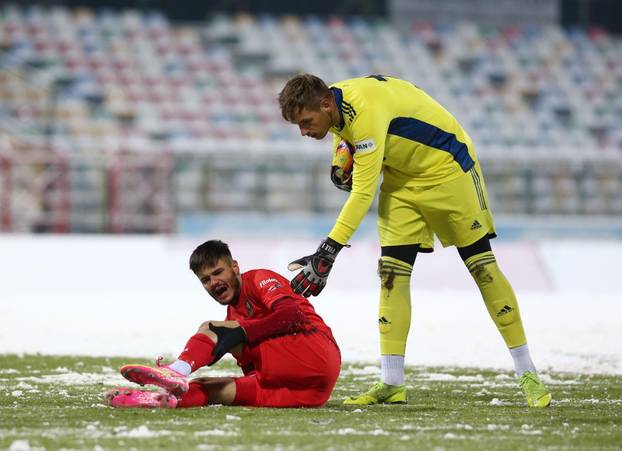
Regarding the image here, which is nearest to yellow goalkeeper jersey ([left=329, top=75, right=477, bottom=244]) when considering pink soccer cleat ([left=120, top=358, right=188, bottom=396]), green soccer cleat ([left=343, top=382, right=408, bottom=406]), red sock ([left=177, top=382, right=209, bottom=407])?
green soccer cleat ([left=343, top=382, right=408, bottom=406])

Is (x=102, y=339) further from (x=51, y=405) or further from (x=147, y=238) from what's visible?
(x=147, y=238)

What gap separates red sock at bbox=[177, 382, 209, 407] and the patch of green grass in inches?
2.6

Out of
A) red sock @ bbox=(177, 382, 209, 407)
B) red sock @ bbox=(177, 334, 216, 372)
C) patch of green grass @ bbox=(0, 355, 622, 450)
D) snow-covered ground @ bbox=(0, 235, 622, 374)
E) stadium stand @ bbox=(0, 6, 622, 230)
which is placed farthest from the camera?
stadium stand @ bbox=(0, 6, 622, 230)

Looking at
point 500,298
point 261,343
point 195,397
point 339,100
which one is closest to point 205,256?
point 261,343

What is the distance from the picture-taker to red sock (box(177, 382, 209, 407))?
4730 mm

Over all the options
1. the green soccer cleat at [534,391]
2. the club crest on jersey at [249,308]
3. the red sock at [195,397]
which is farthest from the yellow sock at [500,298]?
the red sock at [195,397]

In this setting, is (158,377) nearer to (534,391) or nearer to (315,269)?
(315,269)

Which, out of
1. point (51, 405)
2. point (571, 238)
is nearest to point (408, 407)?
point (51, 405)

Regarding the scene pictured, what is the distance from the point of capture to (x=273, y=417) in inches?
176

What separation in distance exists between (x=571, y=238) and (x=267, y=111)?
19.6 feet

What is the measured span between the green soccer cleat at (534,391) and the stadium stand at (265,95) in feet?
41.6

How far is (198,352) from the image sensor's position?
459 centimetres

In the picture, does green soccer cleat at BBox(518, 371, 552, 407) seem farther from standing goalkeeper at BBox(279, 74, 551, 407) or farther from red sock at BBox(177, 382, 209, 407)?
red sock at BBox(177, 382, 209, 407)

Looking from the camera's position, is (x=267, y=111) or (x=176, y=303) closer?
(x=176, y=303)
